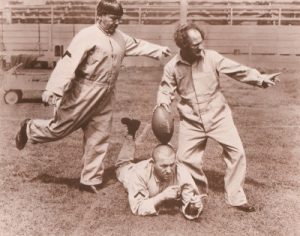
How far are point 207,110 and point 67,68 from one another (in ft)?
4.56

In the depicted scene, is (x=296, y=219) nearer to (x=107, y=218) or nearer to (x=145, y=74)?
(x=107, y=218)

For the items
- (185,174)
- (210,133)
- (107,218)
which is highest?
(210,133)

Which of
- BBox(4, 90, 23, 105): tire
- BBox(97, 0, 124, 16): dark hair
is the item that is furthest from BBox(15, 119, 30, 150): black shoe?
BBox(4, 90, 23, 105): tire

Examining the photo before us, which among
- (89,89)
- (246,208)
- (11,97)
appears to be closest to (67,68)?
(89,89)

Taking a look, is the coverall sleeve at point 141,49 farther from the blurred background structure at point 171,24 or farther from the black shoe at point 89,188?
the blurred background structure at point 171,24

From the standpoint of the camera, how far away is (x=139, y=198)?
5004 millimetres

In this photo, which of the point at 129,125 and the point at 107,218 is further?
the point at 129,125

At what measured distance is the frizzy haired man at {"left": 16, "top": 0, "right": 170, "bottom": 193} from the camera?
17.5 ft

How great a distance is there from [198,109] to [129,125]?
45.2 inches

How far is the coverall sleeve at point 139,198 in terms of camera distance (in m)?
4.89

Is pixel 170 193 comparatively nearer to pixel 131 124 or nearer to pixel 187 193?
pixel 187 193

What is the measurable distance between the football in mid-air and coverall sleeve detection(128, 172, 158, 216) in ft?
1.81

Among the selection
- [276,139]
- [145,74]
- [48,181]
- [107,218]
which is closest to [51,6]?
[145,74]

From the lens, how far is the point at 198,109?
209 inches
